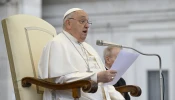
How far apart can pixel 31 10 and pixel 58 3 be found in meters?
0.63

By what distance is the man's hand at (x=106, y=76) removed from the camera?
3875 mm

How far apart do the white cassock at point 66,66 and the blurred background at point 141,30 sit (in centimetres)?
252

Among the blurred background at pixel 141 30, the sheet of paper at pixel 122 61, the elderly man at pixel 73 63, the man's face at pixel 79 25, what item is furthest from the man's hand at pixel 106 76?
the blurred background at pixel 141 30

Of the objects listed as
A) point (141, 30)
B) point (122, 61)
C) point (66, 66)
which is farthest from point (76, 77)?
point (141, 30)

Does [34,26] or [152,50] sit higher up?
[34,26]

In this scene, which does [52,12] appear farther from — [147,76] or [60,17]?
[147,76]

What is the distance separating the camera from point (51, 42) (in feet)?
13.5

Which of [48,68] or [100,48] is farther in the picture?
[100,48]

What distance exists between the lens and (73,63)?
4.10 m

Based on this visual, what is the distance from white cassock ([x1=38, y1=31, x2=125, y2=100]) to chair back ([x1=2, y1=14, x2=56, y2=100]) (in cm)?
16

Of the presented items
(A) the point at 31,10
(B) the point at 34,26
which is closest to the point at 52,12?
(A) the point at 31,10

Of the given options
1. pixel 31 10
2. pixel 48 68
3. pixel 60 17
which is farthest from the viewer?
pixel 60 17

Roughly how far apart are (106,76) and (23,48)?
2.36 feet

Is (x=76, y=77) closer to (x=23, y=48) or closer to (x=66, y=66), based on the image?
(x=66, y=66)
